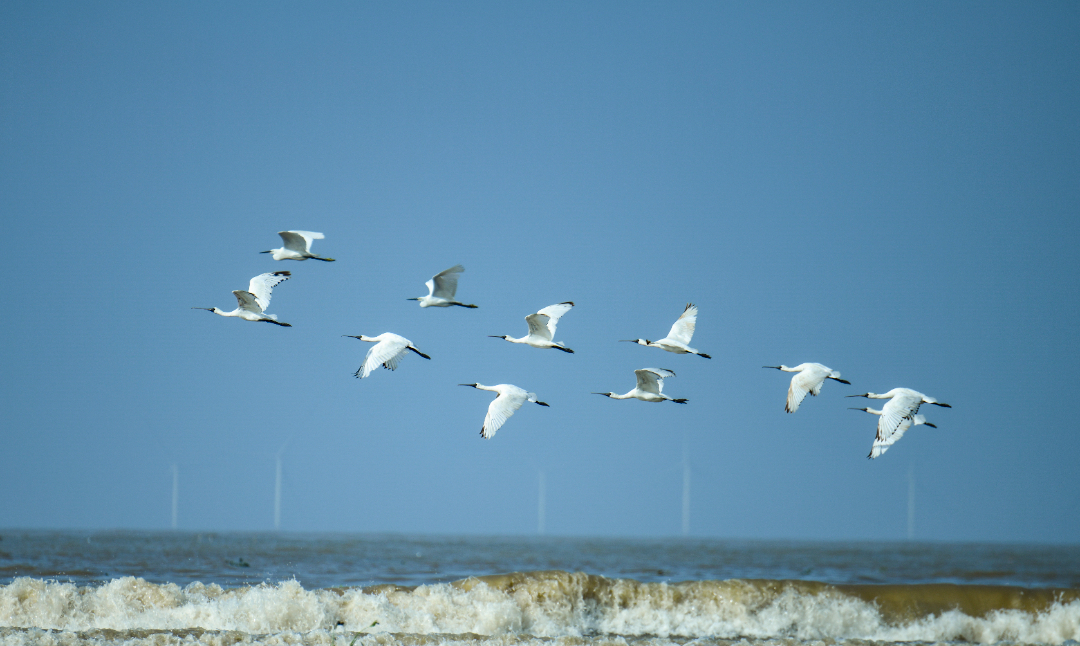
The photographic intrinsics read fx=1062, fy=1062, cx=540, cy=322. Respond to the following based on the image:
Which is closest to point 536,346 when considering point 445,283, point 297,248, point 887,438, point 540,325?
point 540,325

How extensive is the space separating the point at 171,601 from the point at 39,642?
5.37 metres

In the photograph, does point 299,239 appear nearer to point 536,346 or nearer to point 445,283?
point 445,283

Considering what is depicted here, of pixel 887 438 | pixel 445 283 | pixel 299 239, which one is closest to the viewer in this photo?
pixel 887 438

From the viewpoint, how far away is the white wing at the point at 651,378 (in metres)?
23.3

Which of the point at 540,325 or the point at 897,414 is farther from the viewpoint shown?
the point at 540,325

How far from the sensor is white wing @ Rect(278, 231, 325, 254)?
74.6 feet

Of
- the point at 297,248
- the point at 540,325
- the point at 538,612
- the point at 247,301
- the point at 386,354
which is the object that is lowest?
the point at 538,612

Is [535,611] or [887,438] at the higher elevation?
[887,438]

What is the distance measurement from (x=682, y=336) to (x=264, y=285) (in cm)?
947

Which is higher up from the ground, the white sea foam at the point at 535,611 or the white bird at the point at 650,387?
the white bird at the point at 650,387

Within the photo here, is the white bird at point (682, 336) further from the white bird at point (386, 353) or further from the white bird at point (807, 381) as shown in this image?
the white bird at point (386, 353)

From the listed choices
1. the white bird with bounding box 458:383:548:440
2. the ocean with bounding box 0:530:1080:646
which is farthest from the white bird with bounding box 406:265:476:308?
the ocean with bounding box 0:530:1080:646

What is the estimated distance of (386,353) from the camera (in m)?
20.8

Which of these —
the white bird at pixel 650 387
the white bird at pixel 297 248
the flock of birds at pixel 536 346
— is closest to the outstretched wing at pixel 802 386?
the flock of birds at pixel 536 346
